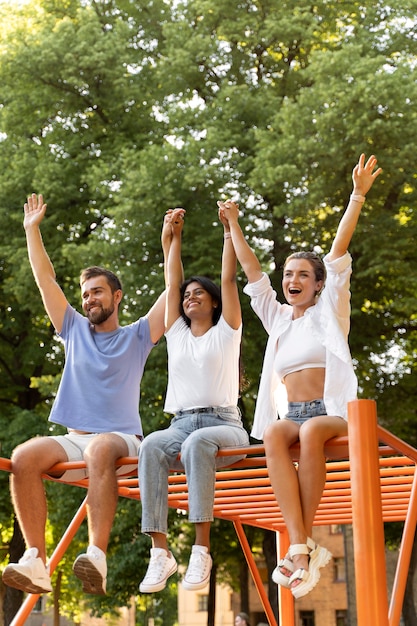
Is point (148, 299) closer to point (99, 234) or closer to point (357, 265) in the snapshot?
point (99, 234)

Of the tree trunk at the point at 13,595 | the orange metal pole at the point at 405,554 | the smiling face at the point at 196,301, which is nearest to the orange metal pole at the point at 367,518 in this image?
the orange metal pole at the point at 405,554

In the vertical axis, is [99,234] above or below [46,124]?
below

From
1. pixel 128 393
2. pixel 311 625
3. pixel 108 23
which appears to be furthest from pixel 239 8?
pixel 311 625

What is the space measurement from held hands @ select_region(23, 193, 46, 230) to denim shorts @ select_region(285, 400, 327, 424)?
196cm

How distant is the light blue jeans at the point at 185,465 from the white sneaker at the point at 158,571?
12 centimetres

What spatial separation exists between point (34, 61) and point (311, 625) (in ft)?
94.1

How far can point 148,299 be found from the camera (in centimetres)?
1527

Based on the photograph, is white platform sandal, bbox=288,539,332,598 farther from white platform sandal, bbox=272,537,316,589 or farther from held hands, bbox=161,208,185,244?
held hands, bbox=161,208,185,244

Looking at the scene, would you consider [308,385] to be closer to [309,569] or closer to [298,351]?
[298,351]

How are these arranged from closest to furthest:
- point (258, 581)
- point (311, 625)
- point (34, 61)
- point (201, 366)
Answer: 1. point (201, 366)
2. point (258, 581)
3. point (34, 61)
4. point (311, 625)

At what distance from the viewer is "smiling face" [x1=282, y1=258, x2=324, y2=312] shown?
496 centimetres

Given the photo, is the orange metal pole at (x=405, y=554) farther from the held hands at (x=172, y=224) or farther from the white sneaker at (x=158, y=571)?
the held hands at (x=172, y=224)

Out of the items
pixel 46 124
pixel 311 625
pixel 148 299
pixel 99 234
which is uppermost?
pixel 46 124

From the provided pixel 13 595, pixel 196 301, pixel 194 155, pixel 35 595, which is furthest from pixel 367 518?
pixel 13 595
